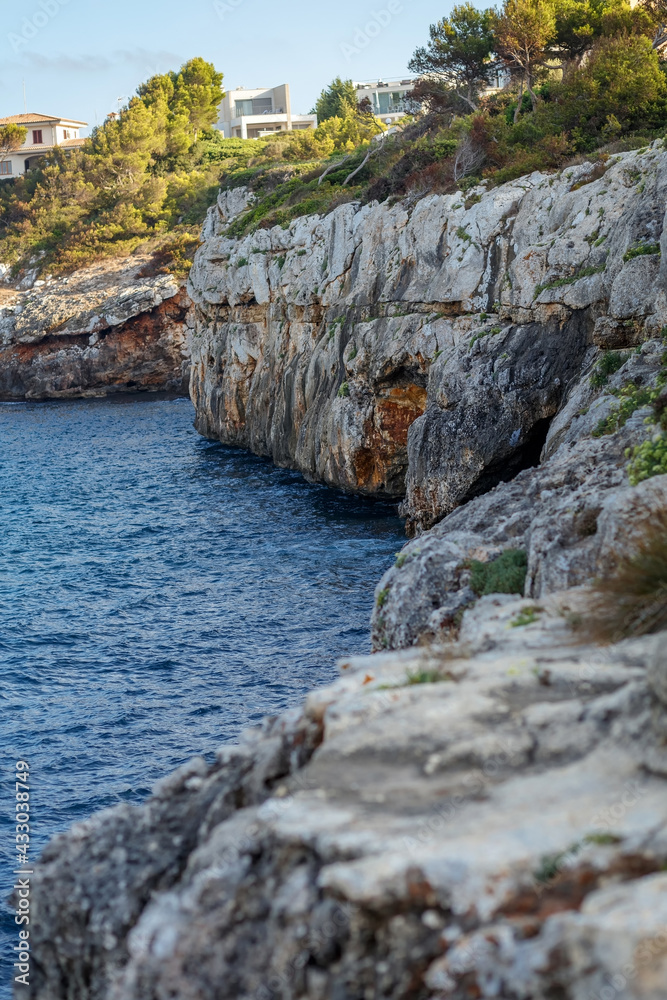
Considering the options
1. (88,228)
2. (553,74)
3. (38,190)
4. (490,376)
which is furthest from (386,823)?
(38,190)

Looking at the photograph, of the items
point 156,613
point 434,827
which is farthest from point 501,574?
point 156,613

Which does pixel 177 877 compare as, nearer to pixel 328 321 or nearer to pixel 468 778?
pixel 468 778

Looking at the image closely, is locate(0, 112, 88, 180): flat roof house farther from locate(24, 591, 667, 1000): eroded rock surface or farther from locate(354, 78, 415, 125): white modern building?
locate(24, 591, 667, 1000): eroded rock surface

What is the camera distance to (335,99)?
11194cm

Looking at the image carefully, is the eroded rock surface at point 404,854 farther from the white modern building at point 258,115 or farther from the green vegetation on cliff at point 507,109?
the white modern building at point 258,115

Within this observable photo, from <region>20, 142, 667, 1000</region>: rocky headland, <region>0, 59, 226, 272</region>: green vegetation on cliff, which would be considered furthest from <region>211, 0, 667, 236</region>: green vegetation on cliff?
<region>0, 59, 226, 272</region>: green vegetation on cliff

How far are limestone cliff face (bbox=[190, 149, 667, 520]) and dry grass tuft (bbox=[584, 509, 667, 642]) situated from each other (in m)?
14.0

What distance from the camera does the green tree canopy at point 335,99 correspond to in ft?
356

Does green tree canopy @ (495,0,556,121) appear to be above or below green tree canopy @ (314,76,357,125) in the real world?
below

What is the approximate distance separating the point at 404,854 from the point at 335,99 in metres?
118

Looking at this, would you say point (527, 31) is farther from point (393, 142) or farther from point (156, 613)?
point (156, 613)

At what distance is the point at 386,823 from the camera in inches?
252

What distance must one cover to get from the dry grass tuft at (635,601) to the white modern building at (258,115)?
119111 millimetres

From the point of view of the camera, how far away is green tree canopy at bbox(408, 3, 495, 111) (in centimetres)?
5366
